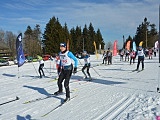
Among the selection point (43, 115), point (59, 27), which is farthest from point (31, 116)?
point (59, 27)

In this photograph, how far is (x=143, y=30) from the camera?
86250 mm

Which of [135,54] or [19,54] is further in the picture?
[135,54]

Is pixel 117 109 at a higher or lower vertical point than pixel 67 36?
lower

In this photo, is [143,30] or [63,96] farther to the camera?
[143,30]

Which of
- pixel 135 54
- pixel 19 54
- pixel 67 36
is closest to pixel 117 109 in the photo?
pixel 19 54

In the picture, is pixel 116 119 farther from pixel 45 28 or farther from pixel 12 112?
pixel 45 28

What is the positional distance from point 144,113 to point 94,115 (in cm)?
133

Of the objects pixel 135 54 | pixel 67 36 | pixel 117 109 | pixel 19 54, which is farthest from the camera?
pixel 67 36

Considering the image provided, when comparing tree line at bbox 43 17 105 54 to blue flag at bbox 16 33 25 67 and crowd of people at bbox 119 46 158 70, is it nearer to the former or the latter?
crowd of people at bbox 119 46 158 70

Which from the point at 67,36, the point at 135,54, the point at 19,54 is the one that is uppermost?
the point at 67,36

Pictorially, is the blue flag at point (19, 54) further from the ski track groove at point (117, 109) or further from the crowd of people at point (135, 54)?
the crowd of people at point (135, 54)

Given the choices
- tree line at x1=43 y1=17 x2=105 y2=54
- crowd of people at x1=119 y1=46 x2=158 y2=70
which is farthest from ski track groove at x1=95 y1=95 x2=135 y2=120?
tree line at x1=43 y1=17 x2=105 y2=54

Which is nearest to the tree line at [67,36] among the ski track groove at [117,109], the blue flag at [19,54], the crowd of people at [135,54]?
the crowd of people at [135,54]

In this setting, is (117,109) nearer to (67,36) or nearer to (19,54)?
(19,54)
